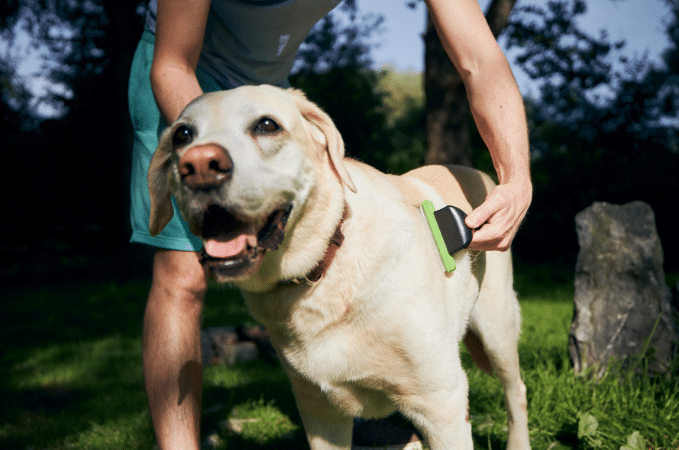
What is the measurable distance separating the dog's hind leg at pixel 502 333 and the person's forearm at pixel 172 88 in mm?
1430

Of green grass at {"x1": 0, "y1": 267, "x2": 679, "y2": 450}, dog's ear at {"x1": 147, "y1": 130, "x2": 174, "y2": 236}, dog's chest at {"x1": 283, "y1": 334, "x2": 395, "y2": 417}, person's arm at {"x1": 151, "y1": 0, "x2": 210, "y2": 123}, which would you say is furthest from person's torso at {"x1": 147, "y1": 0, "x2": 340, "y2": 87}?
green grass at {"x1": 0, "y1": 267, "x2": 679, "y2": 450}

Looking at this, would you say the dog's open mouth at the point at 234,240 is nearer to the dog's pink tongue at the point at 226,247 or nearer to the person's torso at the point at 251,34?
the dog's pink tongue at the point at 226,247

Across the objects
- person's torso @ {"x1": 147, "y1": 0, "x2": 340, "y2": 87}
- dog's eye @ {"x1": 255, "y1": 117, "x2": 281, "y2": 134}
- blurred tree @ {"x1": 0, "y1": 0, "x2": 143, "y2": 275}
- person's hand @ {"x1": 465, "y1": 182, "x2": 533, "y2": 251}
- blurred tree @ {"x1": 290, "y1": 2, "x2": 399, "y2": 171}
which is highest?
person's torso @ {"x1": 147, "y1": 0, "x2": 340, "y2": 87}

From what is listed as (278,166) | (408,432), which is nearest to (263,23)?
(278,166)

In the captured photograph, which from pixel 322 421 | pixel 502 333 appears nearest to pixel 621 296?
pixel 502 333

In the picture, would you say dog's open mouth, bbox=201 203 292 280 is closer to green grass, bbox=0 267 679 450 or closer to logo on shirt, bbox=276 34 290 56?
logo on shirt, bbox=276 34 290 56

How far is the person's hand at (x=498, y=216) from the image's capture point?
5.62ft

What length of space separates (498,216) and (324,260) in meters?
0.63

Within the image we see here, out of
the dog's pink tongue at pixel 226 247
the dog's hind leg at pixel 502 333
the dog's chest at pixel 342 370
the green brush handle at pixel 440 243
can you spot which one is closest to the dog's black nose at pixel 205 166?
the dog's pink tongue at pixel 226 247

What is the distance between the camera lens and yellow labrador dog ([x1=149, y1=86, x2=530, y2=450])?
1415mm

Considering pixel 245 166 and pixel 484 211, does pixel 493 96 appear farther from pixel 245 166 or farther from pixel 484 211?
pixel 245 166

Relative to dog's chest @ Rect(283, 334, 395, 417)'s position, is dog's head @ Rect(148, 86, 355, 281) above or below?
above

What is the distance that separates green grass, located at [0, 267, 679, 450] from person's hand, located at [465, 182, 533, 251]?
1108 mm

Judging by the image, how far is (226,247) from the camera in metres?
1.39
